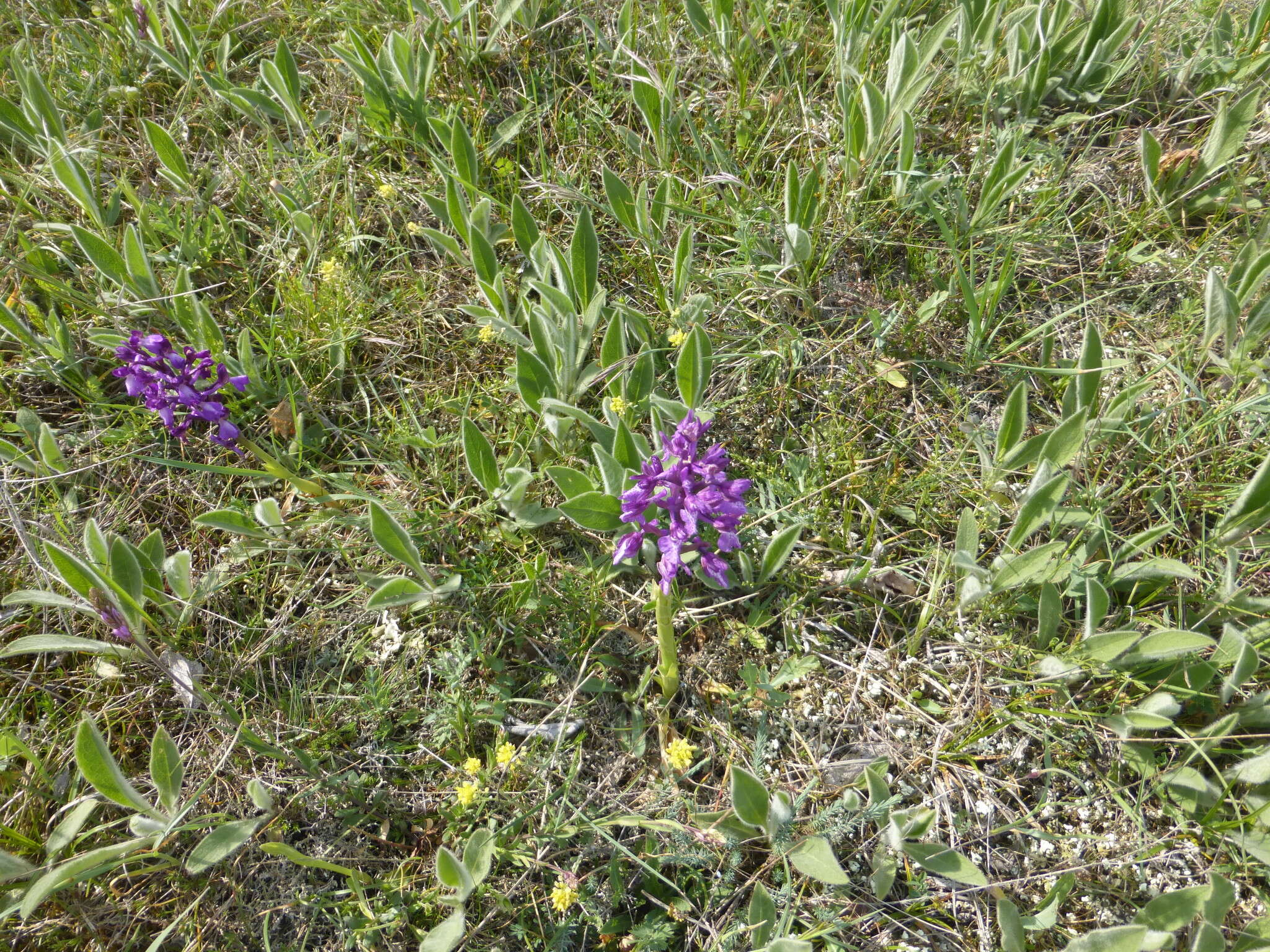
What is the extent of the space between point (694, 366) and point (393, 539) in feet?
3.37

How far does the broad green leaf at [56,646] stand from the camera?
2.27m

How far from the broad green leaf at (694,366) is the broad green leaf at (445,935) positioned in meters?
1.54

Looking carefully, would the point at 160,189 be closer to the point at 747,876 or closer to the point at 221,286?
the point at 221,286

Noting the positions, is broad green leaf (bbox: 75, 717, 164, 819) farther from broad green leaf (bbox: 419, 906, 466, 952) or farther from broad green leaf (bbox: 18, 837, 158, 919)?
broad green leaf (bbox: 419, 906, 466, 952)

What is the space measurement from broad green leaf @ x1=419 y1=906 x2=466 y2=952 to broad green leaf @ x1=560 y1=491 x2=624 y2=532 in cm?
101

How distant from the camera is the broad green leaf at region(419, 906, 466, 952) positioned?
189cm

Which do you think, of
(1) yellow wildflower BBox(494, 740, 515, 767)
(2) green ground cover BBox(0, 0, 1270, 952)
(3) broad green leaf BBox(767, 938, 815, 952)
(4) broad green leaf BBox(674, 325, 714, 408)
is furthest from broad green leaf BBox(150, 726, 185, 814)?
(4) broad green leaf BBox(674, 325, 714, 408)

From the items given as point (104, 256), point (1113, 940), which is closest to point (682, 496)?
point (1113, 940)

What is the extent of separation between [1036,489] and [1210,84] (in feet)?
6.72

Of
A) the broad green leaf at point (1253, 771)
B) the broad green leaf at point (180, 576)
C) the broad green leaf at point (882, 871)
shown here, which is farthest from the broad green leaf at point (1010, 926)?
the broad green leaf at point (180, 576)

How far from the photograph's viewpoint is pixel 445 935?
1.90m

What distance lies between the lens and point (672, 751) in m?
2.07

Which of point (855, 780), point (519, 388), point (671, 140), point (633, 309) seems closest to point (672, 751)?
point (855, 780)

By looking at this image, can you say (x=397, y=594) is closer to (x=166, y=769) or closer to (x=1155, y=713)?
(x=166, y=769)
